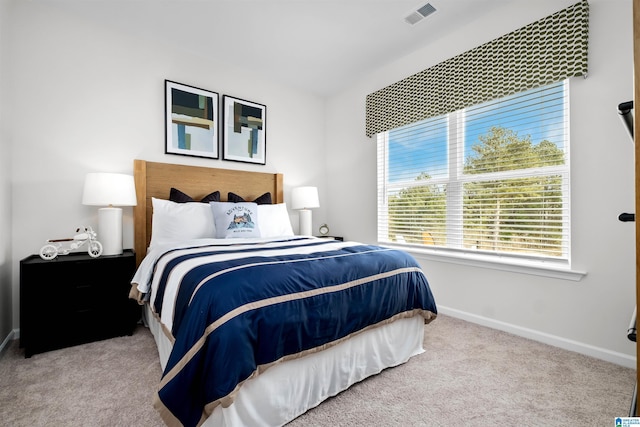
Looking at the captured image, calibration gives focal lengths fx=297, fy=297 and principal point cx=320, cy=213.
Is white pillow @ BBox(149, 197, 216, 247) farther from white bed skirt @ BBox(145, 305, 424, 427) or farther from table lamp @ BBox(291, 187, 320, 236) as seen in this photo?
table lamp @ BBox(291, 187, 320, 236)

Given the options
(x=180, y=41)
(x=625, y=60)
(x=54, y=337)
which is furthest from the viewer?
(x=180, y=41)

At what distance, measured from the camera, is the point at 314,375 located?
1545 millimetres

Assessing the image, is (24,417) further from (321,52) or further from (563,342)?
(321,52)

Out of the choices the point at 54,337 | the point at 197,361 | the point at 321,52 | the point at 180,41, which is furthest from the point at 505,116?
the point at 54,337

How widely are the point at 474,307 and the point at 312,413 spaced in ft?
6.43

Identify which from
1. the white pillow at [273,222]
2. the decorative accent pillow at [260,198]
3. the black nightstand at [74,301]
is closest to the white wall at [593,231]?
the white pillow at [273,222]

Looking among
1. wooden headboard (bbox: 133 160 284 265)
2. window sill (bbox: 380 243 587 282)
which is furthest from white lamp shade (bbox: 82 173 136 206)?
window sill (bbox: 380 243 587 282)

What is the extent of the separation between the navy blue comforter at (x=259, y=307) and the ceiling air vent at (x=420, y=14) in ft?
7.08

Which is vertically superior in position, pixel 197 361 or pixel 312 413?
pixel 197 361

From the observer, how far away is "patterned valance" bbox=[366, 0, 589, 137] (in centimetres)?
216

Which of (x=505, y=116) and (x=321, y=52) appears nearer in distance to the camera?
(x=505, y=116)

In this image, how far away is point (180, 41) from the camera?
10.0 feet

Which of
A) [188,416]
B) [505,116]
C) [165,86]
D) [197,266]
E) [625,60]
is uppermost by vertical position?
[165,86]

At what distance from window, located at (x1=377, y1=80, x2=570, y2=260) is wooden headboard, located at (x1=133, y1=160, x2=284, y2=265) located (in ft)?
5.15
